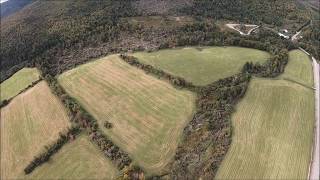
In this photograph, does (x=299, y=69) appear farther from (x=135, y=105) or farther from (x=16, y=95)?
(x=16, y=95)

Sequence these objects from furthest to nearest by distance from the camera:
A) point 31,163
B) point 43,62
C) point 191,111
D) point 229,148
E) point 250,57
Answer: point 43,62
point 250,57
point 191,111
point 31,163
point 229,148

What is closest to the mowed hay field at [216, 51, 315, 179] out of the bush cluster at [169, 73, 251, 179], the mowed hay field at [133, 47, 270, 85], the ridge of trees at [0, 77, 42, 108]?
the bush cluster at [169, 73, 251, 179]

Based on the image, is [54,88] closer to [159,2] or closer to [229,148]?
[229,148]

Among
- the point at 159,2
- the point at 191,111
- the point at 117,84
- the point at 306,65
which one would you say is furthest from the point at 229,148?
the point at 159,2

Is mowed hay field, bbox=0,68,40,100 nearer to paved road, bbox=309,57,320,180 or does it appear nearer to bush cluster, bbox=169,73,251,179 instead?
bush cluster, bbox=169,73,251,179

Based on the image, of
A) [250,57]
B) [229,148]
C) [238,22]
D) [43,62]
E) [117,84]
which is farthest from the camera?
[238,22]

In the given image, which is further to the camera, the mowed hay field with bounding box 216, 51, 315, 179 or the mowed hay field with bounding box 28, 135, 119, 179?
the mowed hay field with bounding box 28, 135, 119, 179
